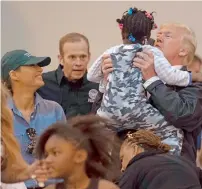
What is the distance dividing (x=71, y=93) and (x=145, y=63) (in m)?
0.73

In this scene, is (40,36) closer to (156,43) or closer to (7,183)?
(156,43)

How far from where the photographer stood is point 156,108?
3.98m

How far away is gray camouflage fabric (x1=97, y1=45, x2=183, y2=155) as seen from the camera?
388cm

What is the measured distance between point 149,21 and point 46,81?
0.92m

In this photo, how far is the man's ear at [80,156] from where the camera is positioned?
2936 millimetres

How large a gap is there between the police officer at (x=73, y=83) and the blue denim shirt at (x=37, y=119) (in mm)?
358

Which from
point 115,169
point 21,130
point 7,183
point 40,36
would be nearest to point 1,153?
point 7,183

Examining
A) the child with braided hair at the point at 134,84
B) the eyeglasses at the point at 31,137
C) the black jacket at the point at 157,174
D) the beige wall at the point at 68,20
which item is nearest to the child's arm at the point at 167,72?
the child with braided hair at the point at 134,84

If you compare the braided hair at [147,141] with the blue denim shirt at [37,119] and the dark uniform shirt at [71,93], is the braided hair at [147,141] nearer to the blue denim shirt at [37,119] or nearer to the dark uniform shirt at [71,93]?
the blue denim shirt at [37,119]

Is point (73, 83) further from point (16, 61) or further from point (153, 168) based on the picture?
point (153, 168)

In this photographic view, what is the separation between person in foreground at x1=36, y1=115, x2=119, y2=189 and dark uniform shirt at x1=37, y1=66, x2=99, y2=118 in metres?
1.36

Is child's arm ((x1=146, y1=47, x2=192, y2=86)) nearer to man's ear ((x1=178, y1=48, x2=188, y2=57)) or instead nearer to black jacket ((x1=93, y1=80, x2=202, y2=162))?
black jacket ((x1=93, y1=80, x2=202, y2=162))

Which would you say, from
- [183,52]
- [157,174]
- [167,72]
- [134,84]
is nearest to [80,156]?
[157,174]

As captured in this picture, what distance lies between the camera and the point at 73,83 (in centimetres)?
452
